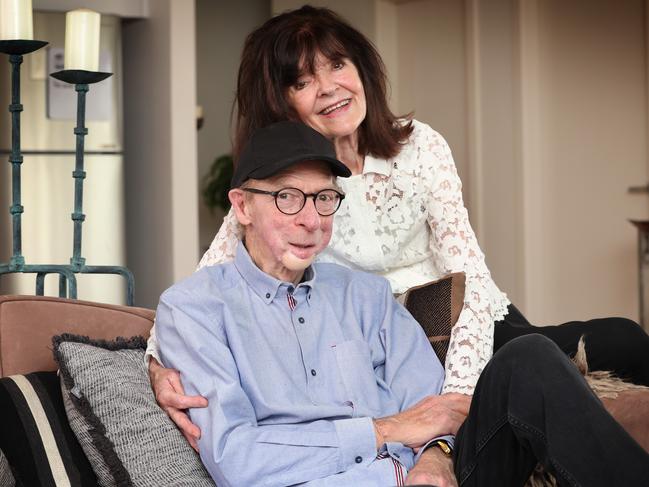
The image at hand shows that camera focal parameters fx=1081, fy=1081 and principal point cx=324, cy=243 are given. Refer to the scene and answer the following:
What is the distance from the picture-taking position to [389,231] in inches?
103

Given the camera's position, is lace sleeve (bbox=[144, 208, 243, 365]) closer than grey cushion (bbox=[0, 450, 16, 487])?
No

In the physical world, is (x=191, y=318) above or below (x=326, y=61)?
below

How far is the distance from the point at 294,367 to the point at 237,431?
→ 0.24 meters

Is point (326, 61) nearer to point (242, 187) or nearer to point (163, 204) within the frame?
point (242, 187)

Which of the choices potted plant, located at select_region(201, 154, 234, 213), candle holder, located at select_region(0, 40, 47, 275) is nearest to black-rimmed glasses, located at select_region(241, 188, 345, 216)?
candle holder, located at select_region(0, 40, 47, 275)

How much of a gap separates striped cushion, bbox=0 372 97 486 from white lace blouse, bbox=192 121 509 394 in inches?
21.4

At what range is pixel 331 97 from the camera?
2506 mm

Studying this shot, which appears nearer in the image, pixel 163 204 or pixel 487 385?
pixel 487 385

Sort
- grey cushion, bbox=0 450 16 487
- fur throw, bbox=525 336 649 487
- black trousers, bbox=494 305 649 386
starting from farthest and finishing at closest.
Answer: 1. black trousers, bbox=494 305 649 386
2. fur throw, bbox=525 336 649 487
3. grey cushion, bbox=0 450 16 487

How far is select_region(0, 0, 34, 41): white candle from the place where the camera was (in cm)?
272

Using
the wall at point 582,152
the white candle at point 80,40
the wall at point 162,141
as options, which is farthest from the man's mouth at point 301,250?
the wall at point 582,152

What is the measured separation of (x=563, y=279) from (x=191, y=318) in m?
4.58

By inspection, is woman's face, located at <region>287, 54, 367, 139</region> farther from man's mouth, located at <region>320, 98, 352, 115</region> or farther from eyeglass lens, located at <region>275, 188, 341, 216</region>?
eyeglass lens, located at <region>275, 188, 341, 216</region>

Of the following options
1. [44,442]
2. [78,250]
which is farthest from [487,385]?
[78,250]
